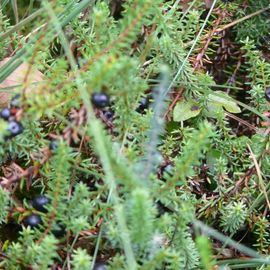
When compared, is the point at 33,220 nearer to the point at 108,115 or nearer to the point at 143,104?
the point at 108,115

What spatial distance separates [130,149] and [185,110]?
2.23ft

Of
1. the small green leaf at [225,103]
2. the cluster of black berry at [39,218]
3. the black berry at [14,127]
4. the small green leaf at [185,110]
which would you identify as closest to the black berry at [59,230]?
the cluster of black berry at [39,218]

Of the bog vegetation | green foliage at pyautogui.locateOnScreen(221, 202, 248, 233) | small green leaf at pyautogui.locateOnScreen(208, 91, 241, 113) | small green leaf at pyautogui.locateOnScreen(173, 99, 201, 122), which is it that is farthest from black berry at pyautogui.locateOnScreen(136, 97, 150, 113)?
green foliage at pyautogui.locateOnScreen(221, 202, 248, 233)

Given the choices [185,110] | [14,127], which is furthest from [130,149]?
[185,110]

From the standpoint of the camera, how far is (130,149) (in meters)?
1.24

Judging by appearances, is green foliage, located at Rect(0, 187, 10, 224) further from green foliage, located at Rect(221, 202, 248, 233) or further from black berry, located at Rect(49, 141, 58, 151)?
green foliage, located at Rect(221, 202, 248, 233)

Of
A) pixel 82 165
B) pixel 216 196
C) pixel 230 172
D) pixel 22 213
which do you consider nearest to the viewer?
pixel 22 213

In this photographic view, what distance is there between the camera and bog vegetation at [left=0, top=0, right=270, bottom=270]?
121cm

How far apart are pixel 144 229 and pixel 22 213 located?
16.2 inches

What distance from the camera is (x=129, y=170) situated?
1.13 meters

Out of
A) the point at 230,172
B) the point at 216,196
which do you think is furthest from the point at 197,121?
the point at 216,196

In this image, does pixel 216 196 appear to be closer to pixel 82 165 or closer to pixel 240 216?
pixel 240 216

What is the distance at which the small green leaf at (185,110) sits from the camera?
6.15 ft

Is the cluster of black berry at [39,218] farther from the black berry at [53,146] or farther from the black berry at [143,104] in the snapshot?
the black berry at [143,104]
